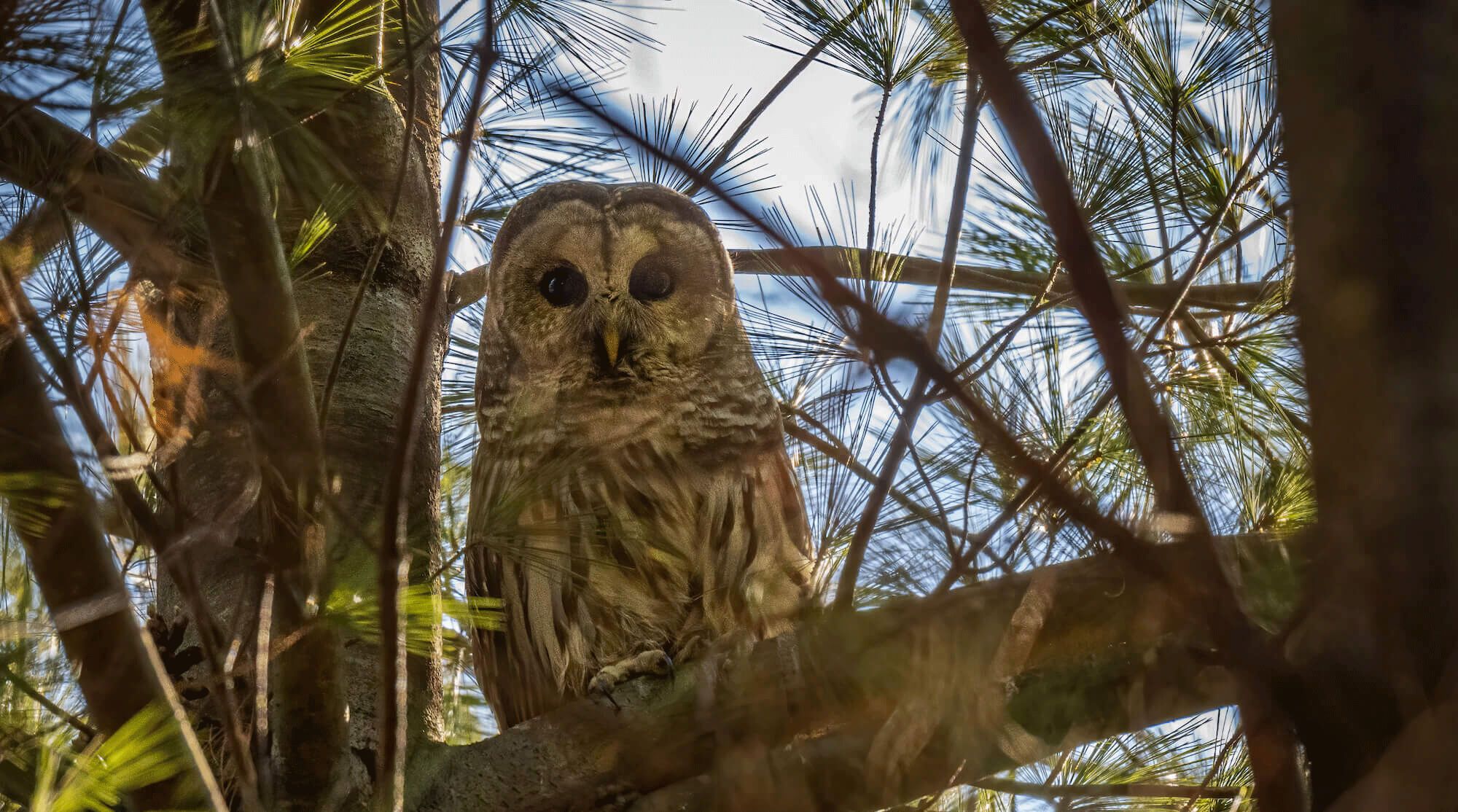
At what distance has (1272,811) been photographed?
120cm

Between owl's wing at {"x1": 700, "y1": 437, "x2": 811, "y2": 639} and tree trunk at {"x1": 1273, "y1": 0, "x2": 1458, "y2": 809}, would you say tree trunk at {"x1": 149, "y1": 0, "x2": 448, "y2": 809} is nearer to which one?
owl's wing at {"x1": 700, "y1": 437, "x2": 811, "y2": 639}

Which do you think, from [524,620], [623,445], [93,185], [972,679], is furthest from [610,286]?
[972,679]

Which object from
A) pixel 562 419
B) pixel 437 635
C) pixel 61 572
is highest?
pixel 562 419

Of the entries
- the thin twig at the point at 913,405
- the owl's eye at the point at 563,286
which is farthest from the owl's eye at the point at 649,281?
the thin twig at the point at 913,405

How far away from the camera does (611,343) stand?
354cm

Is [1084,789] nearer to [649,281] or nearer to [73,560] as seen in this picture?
[73,560]

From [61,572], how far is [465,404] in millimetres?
2455

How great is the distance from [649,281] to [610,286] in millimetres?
127

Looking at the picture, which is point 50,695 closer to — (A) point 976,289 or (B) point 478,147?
(B) point 478,147

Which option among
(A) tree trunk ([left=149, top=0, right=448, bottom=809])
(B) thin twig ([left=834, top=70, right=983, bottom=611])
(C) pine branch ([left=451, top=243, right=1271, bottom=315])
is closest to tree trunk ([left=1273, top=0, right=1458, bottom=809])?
(B) thin twig ([left=834, top=70, right=983, bottom=611])

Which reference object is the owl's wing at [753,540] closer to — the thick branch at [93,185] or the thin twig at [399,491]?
the thin twig at [399,491]

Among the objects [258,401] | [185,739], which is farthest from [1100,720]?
[258,401]

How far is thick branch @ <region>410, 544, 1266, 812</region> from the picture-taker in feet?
4.80

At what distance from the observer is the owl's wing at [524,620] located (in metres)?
3.17
